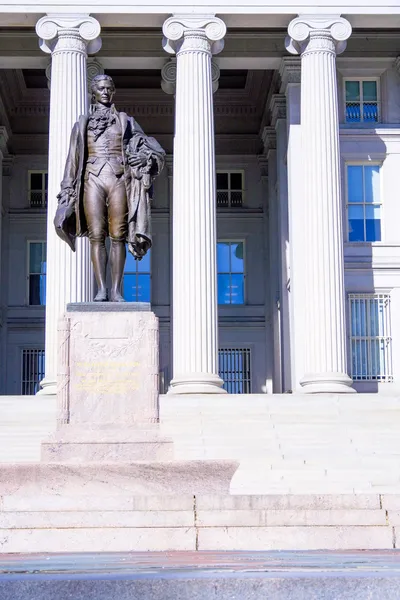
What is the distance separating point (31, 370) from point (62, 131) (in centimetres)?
1513

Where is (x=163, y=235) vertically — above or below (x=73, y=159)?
above

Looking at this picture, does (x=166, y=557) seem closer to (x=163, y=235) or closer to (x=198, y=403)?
(x=198, y=403)

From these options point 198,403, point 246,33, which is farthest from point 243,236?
point 198,403

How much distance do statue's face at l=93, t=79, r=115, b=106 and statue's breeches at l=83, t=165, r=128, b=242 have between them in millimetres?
1084

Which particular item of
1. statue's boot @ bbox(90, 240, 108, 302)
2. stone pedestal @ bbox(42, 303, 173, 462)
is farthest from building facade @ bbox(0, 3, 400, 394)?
stone pedestal @ bbox(42, 303, 173, 462)

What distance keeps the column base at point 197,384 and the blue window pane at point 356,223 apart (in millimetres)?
8604

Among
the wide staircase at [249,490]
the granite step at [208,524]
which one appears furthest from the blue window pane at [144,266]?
the granite step at [208,524]

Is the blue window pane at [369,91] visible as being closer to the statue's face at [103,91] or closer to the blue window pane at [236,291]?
the blue window pane at [236,291]

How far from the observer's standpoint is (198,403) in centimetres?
3064

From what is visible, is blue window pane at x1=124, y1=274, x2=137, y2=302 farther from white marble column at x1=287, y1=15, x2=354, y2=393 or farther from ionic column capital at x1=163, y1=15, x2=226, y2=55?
ionic column capital at x1=163, y1=15, x2=226, y2=55

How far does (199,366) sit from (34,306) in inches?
630

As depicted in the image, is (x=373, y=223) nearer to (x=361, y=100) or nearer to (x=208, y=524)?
(x=361, y=100)

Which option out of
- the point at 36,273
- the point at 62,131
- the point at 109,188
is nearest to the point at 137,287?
the point at 36,273

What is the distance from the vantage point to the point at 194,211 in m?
34.3
